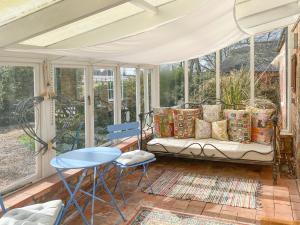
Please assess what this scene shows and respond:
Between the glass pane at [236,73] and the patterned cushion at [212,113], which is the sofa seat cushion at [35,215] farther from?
the glass pane at [236,73]

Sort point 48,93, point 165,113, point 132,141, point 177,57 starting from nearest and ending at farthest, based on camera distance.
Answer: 1. point 48,93
2. point 177,57
3. point 132,141
4. point 165,113

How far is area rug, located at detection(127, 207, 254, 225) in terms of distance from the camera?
3.01 meters

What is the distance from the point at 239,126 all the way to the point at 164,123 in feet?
4.29

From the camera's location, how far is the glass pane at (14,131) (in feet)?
9.14

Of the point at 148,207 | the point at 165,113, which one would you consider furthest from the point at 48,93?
the point at 165,113

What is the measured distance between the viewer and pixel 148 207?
3.40 m

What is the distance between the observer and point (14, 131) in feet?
9.60

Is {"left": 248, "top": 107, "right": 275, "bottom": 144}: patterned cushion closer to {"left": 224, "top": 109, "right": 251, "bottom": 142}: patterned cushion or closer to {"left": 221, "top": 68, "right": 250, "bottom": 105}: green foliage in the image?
{"left": 224, "top": 109, "right": 251, "bottom": 142}: patterned cushion

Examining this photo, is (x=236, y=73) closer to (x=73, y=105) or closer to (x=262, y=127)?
(x=262, y=127)

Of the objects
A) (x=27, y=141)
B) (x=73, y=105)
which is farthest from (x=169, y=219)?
(x=73, y=105)

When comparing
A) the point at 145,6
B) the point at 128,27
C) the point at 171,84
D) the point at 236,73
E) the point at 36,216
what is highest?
the point at 145,6

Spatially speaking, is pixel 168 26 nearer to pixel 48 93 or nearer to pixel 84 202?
pixel 48 93

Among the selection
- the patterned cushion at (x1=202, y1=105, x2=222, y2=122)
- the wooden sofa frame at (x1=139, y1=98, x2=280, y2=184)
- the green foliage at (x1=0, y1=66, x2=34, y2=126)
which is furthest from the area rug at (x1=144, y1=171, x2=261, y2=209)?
the green foliage at (x1=0, y1=66, x2=34, y2=126)

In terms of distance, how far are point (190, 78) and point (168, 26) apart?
3501 mm
